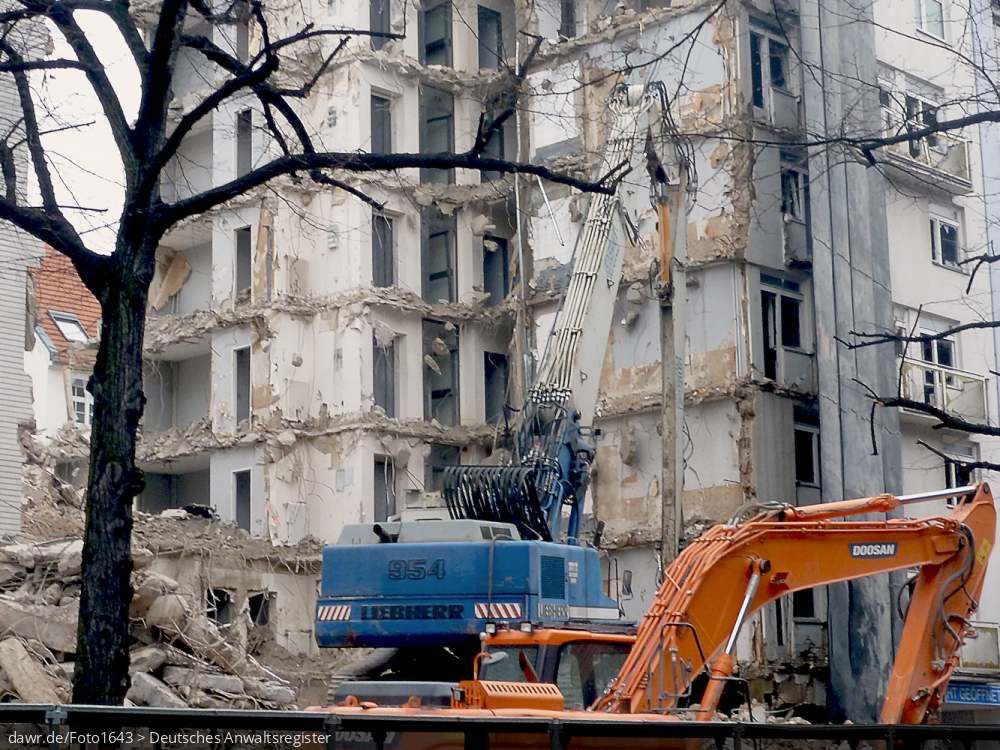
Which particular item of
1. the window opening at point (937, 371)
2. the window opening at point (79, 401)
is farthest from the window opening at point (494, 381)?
the window opening at point (79, 401)

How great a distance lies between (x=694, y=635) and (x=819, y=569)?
2.17m

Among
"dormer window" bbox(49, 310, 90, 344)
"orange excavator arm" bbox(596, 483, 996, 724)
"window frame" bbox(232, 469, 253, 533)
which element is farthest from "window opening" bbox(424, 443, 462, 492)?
"orange excavator arm" bbox(596, 483, 996, 724)

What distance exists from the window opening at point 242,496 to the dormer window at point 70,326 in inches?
721

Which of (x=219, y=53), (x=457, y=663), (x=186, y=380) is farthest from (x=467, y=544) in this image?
(x=186, y=380)

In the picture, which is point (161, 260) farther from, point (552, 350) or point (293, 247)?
point (552, 350)

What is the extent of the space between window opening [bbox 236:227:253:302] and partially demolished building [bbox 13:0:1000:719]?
0.20 feet

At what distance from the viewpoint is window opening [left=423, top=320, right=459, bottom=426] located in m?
37.8

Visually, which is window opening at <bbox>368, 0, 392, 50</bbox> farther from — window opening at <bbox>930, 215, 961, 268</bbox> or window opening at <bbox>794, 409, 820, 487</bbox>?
window opening at <bbox>930, 215, 961, 268</bbox>

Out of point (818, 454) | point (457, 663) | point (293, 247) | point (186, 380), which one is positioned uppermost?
point (293, 247)

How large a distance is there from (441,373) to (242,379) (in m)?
5.51

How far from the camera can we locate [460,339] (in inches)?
1507

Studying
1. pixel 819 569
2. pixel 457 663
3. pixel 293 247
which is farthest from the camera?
pixel 293 247

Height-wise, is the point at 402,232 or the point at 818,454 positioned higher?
the point at 402,232

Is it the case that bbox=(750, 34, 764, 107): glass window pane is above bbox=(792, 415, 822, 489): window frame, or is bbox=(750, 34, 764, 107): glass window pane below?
above
